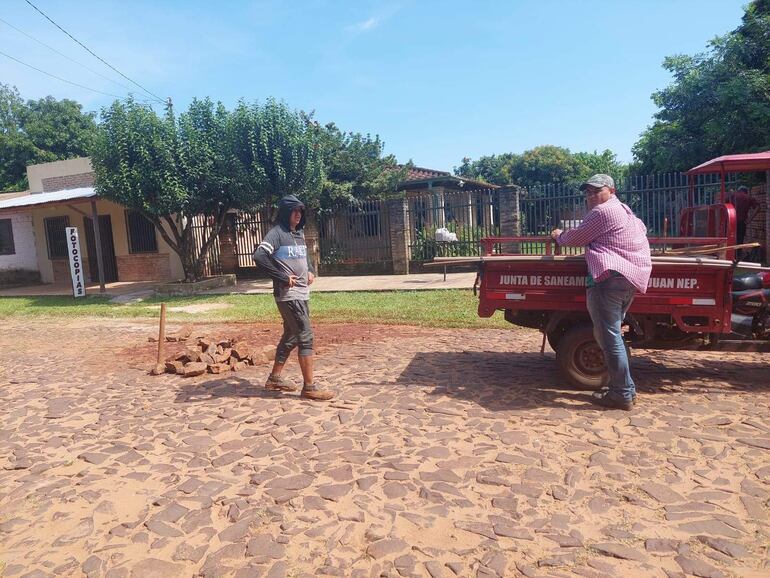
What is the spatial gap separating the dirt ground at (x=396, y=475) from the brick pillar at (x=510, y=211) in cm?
973

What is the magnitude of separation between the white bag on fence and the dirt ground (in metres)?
10.3

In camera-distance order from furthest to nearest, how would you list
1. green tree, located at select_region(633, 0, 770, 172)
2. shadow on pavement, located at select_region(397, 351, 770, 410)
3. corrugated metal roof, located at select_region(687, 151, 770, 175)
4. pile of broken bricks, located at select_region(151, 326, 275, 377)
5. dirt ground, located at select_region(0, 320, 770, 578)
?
green tree, located at select_region(633, 0, 770, 172) → corrugated metal roof, located at select_region(687, 151, 770, 175) → pile of broken bricks, located at select_region(151, 326, 275, 377) → shadow on pavement, located at select_region(397, 351, 770, 410) → dirt ground, located at select_region(0, 320, 770, 578)

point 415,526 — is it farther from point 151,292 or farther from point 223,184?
point 151,292

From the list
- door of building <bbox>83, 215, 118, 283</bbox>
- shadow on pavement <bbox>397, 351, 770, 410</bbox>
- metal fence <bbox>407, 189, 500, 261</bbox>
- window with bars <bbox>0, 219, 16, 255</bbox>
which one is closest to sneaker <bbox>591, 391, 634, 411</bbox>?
shadow on pavement <bbox>397, 351, 770, 410</bbox>

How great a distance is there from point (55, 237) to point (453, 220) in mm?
14605

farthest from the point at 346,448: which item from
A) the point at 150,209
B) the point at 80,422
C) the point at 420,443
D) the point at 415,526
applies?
the point at 150,209

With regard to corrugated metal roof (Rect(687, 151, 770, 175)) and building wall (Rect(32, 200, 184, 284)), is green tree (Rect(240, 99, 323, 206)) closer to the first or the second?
building wall (Rect(32, 200, 184, 284))

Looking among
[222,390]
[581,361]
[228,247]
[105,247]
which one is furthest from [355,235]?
[581,361]

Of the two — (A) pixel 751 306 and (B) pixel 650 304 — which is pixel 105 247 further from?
(A) pixel 751 306

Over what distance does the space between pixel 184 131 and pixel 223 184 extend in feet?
5.42

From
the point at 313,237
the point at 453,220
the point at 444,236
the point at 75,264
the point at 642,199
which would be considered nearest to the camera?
the point at 642,199

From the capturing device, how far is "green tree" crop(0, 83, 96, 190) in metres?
32.3

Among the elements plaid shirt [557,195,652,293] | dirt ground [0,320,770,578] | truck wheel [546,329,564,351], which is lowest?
dirt ground [0,320,770,578]

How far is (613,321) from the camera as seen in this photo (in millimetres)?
4480
